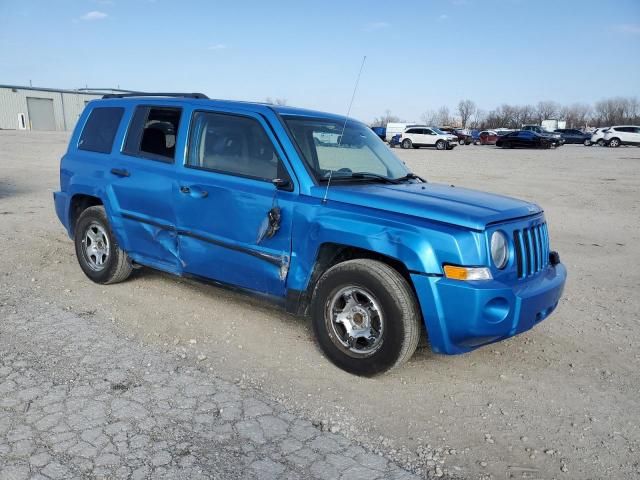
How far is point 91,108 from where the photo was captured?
571 cm

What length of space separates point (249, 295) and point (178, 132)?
5.10 ft

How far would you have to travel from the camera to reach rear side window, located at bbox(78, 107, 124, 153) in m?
5.37

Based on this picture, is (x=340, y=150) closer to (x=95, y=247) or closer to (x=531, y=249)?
(x=531, y=249)

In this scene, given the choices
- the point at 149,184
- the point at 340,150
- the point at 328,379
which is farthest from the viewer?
the point at 149,184

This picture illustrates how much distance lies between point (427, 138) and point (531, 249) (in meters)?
35.7

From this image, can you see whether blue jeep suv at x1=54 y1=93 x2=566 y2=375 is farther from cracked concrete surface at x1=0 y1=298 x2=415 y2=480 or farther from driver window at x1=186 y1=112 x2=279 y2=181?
cracked concrete surface at x1=0 y1=298 x2=415 y2=480

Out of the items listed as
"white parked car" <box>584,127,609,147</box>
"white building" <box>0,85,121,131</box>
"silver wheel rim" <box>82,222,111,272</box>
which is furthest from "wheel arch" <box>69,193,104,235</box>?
"white building" <box>0,85,121,131</box>

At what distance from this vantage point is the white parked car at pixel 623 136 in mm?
41719

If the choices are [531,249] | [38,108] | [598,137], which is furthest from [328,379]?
[38,108]

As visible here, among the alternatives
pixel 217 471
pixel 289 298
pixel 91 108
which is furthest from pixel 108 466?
pixel 91 108

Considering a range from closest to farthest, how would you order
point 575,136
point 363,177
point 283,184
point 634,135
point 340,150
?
point 283,184 → point 363,177 → point 340,150 → point 634,135 → point 575,136

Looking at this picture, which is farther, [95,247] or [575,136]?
[575,136]

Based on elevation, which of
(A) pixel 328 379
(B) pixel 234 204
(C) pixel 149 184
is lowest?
(A) pixel 328 379

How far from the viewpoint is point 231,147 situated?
445cm
